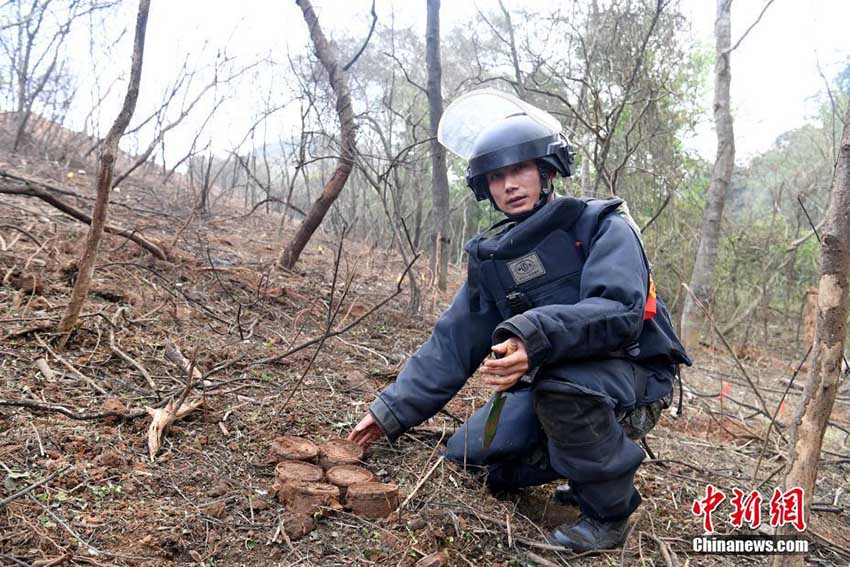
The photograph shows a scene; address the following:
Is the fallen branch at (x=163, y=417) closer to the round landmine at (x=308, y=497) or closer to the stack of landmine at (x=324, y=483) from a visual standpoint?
the stack of landmine at (x=324, y=483)

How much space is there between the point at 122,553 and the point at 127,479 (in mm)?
390

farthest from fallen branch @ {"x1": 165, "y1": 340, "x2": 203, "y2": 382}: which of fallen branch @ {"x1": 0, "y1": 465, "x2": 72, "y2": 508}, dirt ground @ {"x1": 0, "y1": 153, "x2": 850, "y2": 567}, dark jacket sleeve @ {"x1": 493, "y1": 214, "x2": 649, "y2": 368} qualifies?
dark jacket sleeve @ {"x1": 493, "y1": 214, "x2": 649, "y2": 368}

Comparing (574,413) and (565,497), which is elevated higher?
(574,413)

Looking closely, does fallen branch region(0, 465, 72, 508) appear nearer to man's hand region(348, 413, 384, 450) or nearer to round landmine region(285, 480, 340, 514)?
round landmine region(285, 480, 340, 514)

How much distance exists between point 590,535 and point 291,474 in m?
1.03

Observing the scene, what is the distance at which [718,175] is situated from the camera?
8.39 metres

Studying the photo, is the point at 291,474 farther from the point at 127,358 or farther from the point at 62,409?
the point at 127,358

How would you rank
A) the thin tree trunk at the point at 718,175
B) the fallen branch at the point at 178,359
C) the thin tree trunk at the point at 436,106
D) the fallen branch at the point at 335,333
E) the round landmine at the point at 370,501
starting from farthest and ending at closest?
the thin tree trunk at the point at 718,175 → the thin tree trunk at the point at 436,106 → the fallen branch at the point at 178,359 → the fallen branch at the point at 335,333 → the round landmine at the point at 370,501

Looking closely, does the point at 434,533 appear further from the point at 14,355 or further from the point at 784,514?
the point at 14,355

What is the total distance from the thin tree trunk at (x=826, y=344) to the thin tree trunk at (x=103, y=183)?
2706mm

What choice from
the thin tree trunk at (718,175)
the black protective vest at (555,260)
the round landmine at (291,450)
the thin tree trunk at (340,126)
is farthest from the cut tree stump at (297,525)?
the thin tree trunk at (718,175)

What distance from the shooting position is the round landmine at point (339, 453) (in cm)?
221

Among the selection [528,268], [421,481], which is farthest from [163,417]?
[528,268]

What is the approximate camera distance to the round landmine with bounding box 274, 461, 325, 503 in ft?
6.53
